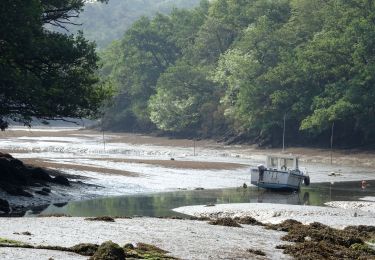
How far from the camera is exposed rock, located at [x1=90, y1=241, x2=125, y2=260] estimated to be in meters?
19.8

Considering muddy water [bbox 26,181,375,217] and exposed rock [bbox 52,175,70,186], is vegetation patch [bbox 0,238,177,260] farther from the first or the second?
exposed rock [bbox 52,175,70,186]

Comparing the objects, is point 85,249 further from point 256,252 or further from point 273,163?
point 273,163

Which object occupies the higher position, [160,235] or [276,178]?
[276,178]

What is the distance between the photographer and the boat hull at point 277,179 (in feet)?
174

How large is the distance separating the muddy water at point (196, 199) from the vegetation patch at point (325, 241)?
328 inches

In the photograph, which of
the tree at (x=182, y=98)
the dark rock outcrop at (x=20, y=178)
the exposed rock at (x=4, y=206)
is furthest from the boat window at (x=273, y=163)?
the tree at (x=182, y=98)

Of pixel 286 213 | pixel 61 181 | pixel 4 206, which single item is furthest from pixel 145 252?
pixel 61 181

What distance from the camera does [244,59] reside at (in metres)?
112

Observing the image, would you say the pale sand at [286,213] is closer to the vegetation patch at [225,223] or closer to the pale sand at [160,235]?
the vegetation patch at [225,223]

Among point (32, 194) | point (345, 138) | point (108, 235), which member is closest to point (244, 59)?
point (345, 138)

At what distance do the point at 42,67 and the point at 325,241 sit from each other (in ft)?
75.0

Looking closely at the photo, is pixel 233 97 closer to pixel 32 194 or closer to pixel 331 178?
pixel 331 178

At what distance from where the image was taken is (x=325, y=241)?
88.9ft

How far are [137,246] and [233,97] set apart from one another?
309 ft
